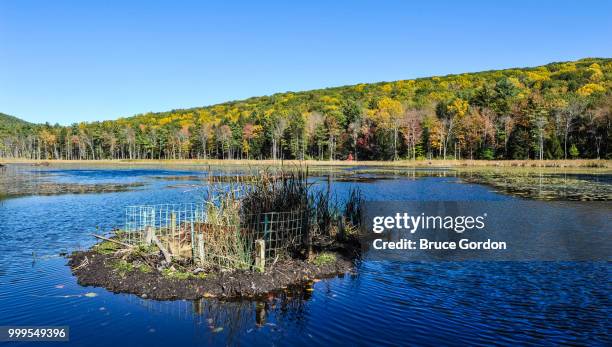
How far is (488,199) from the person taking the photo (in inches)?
1199

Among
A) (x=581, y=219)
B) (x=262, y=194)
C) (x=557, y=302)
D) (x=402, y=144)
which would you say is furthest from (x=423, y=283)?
(x=402, y=144)

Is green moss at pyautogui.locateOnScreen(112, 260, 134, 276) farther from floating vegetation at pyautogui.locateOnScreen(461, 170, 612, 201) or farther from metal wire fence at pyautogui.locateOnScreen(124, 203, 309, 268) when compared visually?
floating vegetation at pyautogui.locateOnScreen(461, 170, 612, 201)

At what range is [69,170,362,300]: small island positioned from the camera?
424 inches

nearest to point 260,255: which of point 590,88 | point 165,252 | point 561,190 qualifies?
point 165,252

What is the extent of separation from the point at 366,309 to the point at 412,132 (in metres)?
84.1

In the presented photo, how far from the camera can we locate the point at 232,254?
11.6 metres

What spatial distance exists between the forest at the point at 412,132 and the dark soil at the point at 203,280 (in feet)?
124

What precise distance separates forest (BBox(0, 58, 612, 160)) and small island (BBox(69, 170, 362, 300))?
119ft

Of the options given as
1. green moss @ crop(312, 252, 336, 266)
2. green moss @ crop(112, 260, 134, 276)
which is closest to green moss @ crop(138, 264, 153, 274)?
green moss @ crop(112, 260, 134, 276)

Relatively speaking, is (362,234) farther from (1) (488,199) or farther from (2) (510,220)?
(1) (488,199)

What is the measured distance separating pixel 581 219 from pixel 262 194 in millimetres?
17157

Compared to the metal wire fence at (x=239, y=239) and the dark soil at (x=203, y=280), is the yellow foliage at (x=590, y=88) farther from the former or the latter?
the dark soil at (x=203, y=280)

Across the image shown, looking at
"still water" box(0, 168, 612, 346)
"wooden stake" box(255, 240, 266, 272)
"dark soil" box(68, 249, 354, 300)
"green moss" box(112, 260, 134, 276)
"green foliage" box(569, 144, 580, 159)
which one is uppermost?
"green foliage" box(569, 144, 580, 159)

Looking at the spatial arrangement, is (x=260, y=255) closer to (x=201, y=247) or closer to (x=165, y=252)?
(x=201, y=247)
